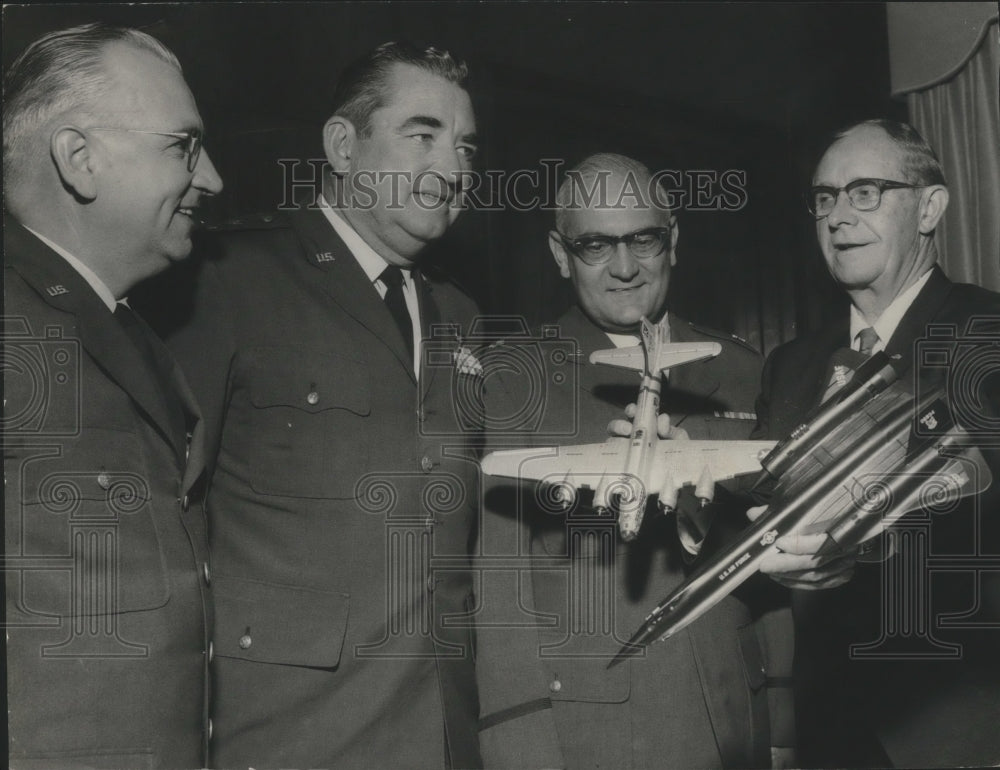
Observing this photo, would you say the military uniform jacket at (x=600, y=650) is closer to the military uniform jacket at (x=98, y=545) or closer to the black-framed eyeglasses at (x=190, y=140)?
the military uniform jacket at (x=98, y=545)

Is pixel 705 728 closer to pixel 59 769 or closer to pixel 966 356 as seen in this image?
pixel 966 356

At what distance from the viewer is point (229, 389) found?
250 cm

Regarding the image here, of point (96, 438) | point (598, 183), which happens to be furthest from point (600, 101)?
point (96, 438)

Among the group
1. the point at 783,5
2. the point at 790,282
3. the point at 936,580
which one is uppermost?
the point at 783,5

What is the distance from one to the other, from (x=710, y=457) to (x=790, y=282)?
646mm

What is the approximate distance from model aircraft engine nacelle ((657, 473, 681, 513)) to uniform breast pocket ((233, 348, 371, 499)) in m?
0.78

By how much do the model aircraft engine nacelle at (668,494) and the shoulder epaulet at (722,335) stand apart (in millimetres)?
503

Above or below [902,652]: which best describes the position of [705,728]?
below

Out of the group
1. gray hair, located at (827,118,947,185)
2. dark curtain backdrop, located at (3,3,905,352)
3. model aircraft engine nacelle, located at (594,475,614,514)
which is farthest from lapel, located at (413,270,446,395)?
gray hair, located at (827,118,947,185)

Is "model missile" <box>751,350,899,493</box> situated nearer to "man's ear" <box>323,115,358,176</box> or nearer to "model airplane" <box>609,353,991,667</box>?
"model airplane" <box>609,353,991,667</box>

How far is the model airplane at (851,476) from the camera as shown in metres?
2.56

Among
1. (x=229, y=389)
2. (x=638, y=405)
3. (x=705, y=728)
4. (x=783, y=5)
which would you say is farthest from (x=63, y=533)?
(x=783, y=5)

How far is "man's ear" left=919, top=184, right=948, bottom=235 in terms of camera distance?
9.41 feet

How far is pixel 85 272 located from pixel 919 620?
7.96 feet
